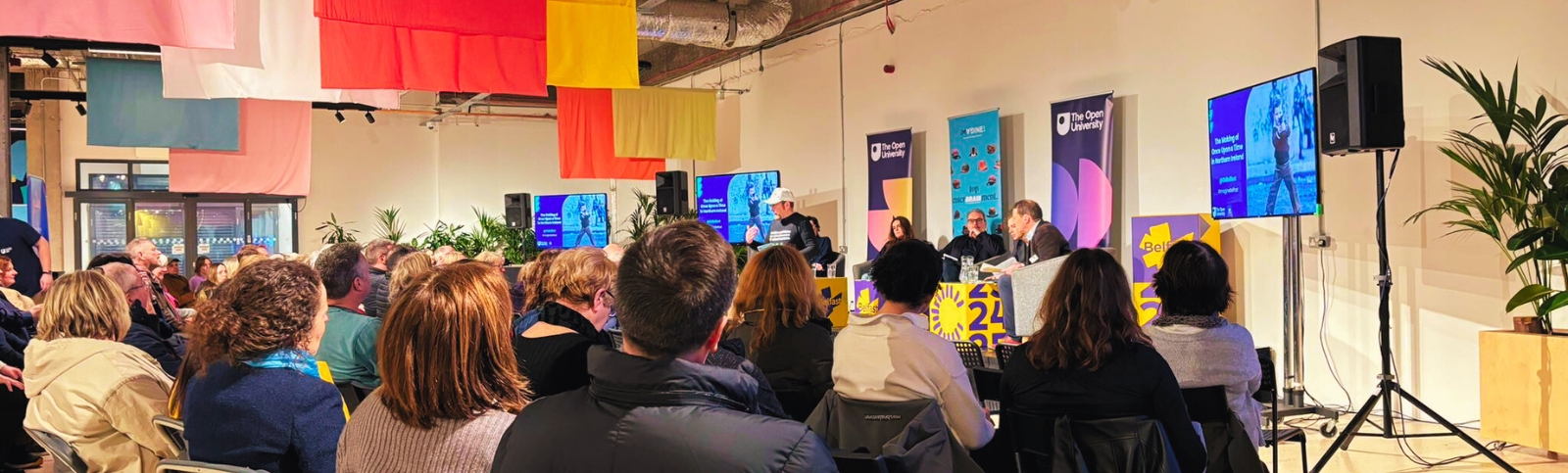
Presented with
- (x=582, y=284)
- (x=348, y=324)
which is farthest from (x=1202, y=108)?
(x=348, y=324)

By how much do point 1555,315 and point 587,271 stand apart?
488cm

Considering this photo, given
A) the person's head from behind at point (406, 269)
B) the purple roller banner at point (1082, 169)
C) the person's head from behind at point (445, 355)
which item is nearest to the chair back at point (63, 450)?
the person's head from behind at point (406, 269)

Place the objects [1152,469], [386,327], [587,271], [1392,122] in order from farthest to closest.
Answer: [1392,122] < [587,271] < [1152,469] < [386,327]

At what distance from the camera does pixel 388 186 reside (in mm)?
18594

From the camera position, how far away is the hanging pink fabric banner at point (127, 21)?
630cm

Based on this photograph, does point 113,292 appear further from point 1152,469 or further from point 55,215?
point 55,215

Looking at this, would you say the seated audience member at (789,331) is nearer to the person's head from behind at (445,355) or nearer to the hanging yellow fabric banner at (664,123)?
the person's head from behind at (445,355)

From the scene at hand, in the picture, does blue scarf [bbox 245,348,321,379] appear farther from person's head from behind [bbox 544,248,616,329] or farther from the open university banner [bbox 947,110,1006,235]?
the open university banner [bbox 947,110,1006,235]

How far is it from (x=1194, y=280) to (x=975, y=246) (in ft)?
20.2

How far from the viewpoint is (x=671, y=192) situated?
1398 centimetres

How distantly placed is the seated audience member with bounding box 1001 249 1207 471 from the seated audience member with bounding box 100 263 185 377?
357cm

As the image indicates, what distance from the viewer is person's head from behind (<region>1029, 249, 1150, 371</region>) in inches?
107

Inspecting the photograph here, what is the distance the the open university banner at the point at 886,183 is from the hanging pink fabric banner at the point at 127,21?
609 centimetres

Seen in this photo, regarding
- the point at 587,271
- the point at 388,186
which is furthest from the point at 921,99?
the point at 388,186
